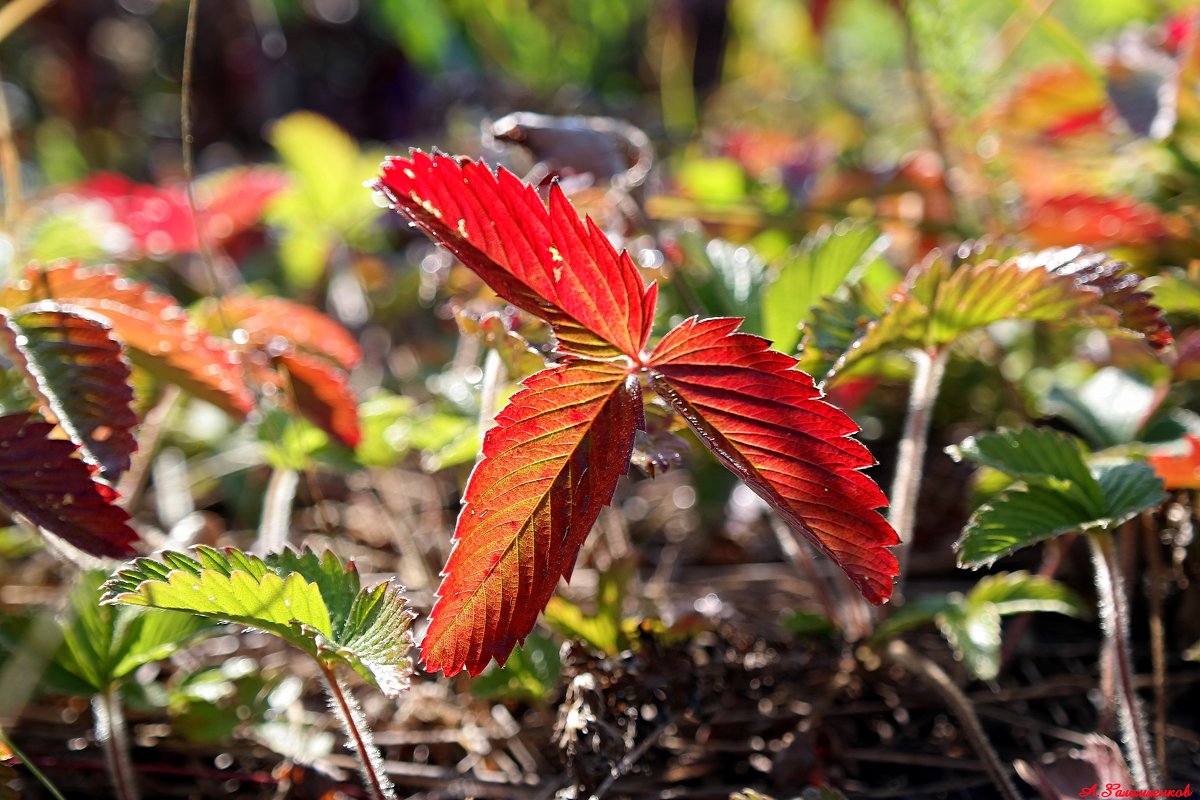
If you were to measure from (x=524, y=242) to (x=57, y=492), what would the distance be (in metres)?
0.47

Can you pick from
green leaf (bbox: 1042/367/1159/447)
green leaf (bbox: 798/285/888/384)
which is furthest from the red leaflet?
green leaf (bbox: 1042/367/1159/447)

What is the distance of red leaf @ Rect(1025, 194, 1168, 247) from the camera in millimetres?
1364

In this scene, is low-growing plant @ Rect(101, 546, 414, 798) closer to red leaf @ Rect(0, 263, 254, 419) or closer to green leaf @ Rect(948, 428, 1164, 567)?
red leaf @ Rect(0, 263, 254, 419)

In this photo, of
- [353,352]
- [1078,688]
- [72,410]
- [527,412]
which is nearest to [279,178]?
[353,352]

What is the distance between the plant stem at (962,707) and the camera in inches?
38.1

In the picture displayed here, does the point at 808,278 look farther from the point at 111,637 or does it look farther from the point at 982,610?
the point at 111,637

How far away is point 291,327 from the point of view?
1233 millimetres

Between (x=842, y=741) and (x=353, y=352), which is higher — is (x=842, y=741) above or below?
below

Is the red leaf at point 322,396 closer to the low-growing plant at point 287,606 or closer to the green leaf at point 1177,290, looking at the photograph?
the low-growing plant at point 287,606

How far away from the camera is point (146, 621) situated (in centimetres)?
96

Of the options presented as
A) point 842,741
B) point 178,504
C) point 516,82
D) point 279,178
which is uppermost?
point 516,82

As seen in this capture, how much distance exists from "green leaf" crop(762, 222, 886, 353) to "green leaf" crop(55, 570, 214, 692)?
0.67 metres

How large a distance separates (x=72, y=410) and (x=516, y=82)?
230 cm

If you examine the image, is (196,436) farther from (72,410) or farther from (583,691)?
(583,691)
